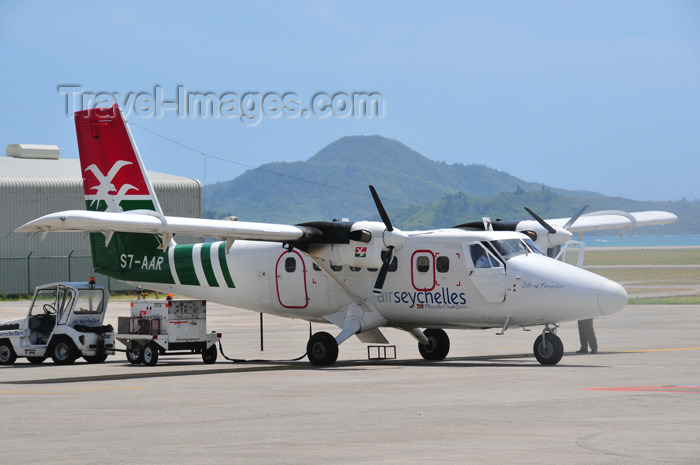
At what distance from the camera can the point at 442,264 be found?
2327 cm

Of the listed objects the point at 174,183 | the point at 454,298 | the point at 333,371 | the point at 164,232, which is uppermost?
the point at 174,183

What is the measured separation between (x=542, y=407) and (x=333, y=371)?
7.75 metres

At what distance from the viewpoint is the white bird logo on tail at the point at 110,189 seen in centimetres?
2692

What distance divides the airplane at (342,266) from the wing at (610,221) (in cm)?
180

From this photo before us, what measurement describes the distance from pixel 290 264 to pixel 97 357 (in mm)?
5185

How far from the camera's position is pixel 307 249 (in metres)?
24.0

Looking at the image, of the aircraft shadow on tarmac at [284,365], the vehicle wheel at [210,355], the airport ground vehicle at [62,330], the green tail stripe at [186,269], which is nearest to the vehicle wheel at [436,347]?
the aircraft shadow on tarmac at [284,365]

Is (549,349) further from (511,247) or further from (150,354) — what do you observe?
(150,354)

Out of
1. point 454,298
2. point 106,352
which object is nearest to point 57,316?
point 106,352

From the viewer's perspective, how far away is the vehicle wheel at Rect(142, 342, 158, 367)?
80.0 feet

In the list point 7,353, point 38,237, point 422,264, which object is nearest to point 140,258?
point 7,353

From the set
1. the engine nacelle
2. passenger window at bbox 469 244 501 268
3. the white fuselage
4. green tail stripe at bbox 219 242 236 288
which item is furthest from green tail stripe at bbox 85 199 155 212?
passenger window at bbox 469 244 501 268

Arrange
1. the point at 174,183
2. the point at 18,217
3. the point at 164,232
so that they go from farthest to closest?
the point at 174,183
the point at 18,217
the point at 164,232

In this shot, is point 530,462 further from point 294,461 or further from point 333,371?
point 333,371
